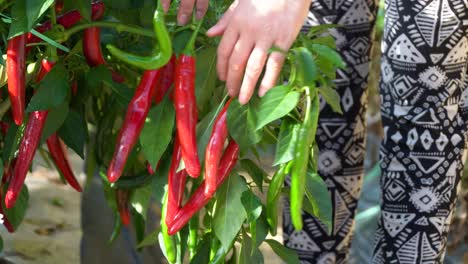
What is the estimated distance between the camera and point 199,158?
134cm

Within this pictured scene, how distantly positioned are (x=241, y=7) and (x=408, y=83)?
1.70 feet

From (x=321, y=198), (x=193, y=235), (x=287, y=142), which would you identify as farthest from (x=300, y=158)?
(x=193, y=235)

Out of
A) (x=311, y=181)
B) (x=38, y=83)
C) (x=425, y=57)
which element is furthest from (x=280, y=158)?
(x=425, y=57)

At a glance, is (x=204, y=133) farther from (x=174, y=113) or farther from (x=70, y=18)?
(x=70, y=18)

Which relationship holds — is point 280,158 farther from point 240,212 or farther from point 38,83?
point 38,83

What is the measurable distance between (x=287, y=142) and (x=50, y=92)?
1.18 ft

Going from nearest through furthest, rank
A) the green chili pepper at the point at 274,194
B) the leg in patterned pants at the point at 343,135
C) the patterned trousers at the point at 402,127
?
the green chili pepper at the point at 274,194 → the patterned trousers at the point at 402,127 → the leg in patterned pants at the point at 343,135

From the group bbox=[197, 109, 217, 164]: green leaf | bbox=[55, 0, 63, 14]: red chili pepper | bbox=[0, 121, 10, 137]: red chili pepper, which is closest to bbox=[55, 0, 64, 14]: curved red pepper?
bbox=[55, 0, 63, 14]: red chili pepper

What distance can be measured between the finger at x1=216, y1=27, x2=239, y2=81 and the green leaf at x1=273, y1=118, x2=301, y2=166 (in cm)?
12

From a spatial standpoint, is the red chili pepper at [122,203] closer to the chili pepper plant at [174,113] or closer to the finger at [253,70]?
the chili pepper plant at [174,113]

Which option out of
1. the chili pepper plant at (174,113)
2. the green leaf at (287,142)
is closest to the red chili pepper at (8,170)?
the chili pepper plant at (174,113)

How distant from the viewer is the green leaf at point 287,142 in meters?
1.22

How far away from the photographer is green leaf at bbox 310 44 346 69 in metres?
1.20

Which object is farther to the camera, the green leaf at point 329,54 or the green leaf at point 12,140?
the green leaf at point 12,140
